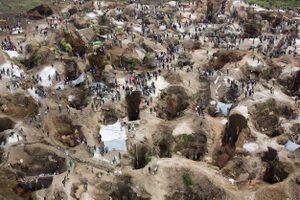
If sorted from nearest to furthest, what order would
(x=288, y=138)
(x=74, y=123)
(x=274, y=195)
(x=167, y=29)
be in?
(x=274, y=195)
(x=288, y=138)
(x=74, y=123)
(x=167, y=29)

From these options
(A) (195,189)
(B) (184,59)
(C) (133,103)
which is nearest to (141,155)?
(A) (195,189)

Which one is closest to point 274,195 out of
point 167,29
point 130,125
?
point 130,125

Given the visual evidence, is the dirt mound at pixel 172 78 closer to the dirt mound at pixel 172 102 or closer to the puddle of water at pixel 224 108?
the dirt mound at pixel 172 102

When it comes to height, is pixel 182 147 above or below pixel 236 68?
below

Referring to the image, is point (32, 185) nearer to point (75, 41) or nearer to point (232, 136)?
point (232, 136)

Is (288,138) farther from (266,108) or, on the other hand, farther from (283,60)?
(283,60)

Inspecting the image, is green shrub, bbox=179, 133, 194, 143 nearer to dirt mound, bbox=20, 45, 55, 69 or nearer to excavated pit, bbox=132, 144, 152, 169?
excavated pit, bbox=132, 144, 152, 169

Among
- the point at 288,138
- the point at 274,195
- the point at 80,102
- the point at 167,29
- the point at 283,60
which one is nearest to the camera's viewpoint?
the point at 274,195
